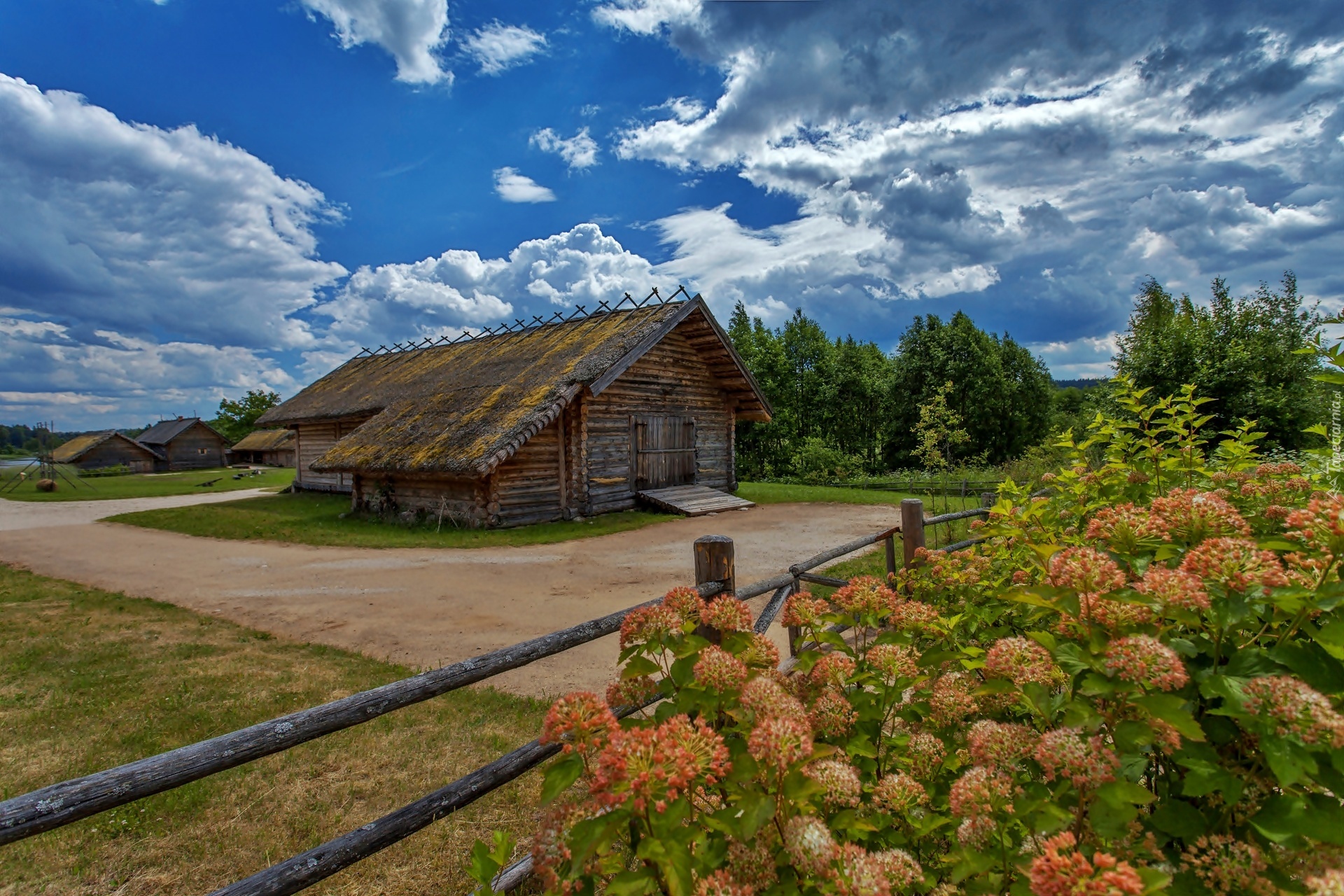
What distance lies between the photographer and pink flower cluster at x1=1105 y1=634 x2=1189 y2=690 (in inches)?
45.8

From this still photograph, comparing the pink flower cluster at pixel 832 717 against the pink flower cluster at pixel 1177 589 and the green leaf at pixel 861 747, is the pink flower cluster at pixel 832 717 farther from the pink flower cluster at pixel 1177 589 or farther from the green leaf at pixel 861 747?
the pink flower cluster at pixel 1177 589

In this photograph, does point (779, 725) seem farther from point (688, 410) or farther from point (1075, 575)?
point (688, 410)

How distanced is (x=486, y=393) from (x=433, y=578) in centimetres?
841


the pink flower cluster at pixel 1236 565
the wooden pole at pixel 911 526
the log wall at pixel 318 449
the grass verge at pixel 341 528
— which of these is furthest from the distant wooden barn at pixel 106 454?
the pink flower cluster at pixel 1236 565

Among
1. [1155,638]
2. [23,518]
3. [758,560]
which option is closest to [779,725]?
[1155,638]

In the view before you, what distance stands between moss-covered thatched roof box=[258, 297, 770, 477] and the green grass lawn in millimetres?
8462

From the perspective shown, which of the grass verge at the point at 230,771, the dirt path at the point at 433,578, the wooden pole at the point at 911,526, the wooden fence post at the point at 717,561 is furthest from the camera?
the dirt path at the point at 433,578

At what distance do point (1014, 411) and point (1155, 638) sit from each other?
3598 centimetres

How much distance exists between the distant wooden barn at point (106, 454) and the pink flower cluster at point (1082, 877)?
63.2 m

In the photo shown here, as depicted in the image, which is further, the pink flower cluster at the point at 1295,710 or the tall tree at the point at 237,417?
the tall tree at the point at 237,417

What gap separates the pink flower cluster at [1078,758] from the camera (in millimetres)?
1198

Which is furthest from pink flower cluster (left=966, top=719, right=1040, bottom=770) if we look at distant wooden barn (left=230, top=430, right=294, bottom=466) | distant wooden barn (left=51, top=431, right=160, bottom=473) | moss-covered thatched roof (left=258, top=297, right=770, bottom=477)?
distant wooden barn (left=51, top=431, right=160, bottom=473)

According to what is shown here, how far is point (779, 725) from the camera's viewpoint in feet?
4.40

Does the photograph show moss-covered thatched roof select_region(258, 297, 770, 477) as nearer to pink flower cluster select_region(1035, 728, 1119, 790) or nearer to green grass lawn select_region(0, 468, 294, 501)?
green grass lawn select_region(0, 468, 294, 501)
